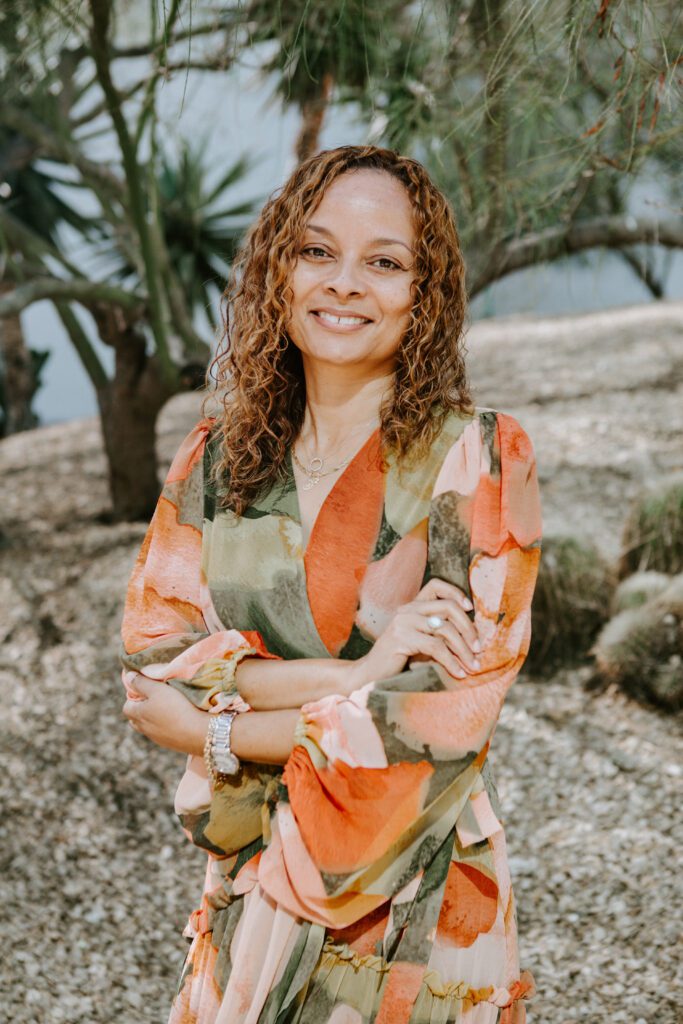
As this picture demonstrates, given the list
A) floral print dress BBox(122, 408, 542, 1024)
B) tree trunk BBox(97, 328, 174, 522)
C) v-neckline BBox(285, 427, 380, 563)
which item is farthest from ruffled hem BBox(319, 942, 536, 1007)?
tree trunk BBox(97, 328, 174, 522)

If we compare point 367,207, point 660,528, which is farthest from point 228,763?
point 660,528

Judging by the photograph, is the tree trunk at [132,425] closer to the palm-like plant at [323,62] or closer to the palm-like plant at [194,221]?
the palm-like plant at [323,62]

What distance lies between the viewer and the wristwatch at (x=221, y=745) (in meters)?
1.42

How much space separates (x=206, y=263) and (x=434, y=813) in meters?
11.8

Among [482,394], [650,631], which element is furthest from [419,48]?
[482,394]

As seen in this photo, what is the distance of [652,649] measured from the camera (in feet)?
12.5

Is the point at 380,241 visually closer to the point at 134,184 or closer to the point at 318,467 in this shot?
the point at 318,467

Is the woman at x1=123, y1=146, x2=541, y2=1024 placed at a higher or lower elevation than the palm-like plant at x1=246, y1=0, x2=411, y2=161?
lower

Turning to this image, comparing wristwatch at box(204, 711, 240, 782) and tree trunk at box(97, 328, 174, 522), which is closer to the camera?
wristwatch at box(204, 711, 240, 782)

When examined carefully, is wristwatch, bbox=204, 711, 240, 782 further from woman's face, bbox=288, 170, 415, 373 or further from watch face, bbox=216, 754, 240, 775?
woman's face, bbox=288, 170, 415, 373

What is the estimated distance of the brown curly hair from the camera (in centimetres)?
150

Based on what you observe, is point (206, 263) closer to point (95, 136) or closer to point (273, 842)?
point (95, 136)

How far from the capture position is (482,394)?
759 cm

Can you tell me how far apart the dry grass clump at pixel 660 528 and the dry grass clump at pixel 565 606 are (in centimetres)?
24
